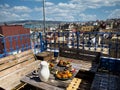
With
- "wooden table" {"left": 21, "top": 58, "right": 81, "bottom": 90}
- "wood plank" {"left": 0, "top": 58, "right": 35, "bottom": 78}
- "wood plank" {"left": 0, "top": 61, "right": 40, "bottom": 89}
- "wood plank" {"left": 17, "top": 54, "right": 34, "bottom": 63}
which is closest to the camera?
"wooden table" {"left": 21, "top": 58, "right": 81, "bottom": 90}

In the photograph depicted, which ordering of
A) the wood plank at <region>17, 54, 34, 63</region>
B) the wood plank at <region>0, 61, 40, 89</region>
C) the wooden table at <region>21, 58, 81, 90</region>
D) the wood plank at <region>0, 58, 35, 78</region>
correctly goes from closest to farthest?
the wooden table at <region>21, 58, 81, 90</region>, the wood plank at <region>0, 61, 40, 89</region>, the wood plank at <region>0, 58, 35, 78</region>, the wood plank at <region>17, 54, 34, 63</region>

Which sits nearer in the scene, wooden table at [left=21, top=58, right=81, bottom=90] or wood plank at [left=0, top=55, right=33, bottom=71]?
wooden table at [left=21, top=58, right=81, bottom=90]

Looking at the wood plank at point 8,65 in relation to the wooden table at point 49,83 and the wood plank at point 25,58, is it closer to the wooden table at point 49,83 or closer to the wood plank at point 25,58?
the wood plank at point 25,58

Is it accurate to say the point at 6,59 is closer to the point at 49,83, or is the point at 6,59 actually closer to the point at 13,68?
the point at 13,68

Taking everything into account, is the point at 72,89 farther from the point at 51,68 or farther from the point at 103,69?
the point at 103,69

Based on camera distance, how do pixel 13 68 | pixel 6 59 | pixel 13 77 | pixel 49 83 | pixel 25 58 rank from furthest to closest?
pixel 25 58 < pixel 13 68 < pixel 6 59 < pixel 13 77 < pixel 49 83

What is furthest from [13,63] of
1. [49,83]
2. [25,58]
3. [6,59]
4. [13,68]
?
[49,83]

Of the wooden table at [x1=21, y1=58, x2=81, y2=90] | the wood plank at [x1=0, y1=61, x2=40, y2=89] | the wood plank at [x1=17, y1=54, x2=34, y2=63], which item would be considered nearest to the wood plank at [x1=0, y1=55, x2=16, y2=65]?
the wood plank at [x1=17, y1=54, x2=34, y2=63]

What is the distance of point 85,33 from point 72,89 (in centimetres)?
264

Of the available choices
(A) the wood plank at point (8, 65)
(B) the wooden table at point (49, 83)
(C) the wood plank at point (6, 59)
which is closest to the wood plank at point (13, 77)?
(A) the wood plank at point (8, 65)

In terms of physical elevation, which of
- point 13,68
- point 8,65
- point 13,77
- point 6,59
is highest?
point 6,59

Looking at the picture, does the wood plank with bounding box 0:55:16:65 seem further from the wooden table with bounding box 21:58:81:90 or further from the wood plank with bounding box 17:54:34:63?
the wooden table with bounding box 21:58:81:90

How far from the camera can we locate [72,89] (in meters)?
4.11

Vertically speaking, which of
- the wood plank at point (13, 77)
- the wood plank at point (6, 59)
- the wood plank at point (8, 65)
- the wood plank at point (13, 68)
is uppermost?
the wood plank at point (6, 59)
